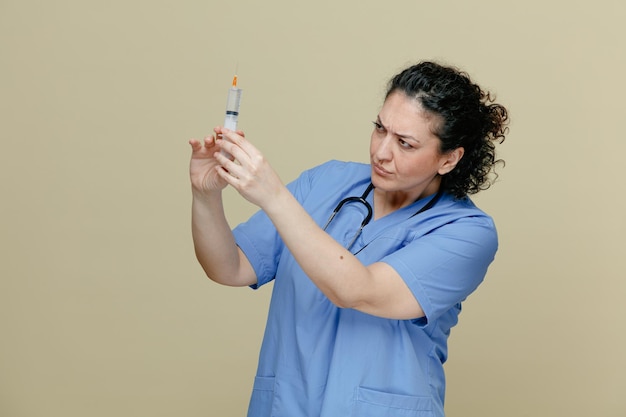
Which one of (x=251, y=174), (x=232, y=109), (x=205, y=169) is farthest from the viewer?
(x=205, y=169)

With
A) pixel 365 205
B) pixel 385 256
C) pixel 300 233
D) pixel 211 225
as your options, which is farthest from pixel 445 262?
pixel 211 225

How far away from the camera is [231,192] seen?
3.17 m

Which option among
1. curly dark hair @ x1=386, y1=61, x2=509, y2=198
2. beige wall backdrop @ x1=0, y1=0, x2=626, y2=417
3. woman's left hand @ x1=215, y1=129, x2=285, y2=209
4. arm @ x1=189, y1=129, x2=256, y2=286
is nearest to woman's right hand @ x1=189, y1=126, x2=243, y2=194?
arm @ x1=189, y1=129, x2=256, y2=286

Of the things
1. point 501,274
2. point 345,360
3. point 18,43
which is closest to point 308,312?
point 345,360

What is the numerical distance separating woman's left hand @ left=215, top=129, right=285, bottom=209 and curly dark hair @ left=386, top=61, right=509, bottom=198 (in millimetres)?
430

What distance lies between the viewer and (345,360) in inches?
73.1

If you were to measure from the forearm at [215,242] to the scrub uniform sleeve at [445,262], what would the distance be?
0.32 metres

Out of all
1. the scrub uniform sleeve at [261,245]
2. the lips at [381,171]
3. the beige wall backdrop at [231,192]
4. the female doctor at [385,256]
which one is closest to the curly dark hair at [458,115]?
the female doctor at [385,256]

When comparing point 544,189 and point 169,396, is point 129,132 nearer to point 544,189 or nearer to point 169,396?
point 169,396

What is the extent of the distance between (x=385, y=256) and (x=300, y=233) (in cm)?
31

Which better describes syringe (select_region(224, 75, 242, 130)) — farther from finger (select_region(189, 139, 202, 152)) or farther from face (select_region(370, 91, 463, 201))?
face (select_region(370, 91, 463, 201))

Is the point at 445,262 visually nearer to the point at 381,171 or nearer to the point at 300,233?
the point at 381,171

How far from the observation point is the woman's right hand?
71.1 inches

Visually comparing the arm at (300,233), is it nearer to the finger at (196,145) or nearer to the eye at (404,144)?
the finger at (196,145)
